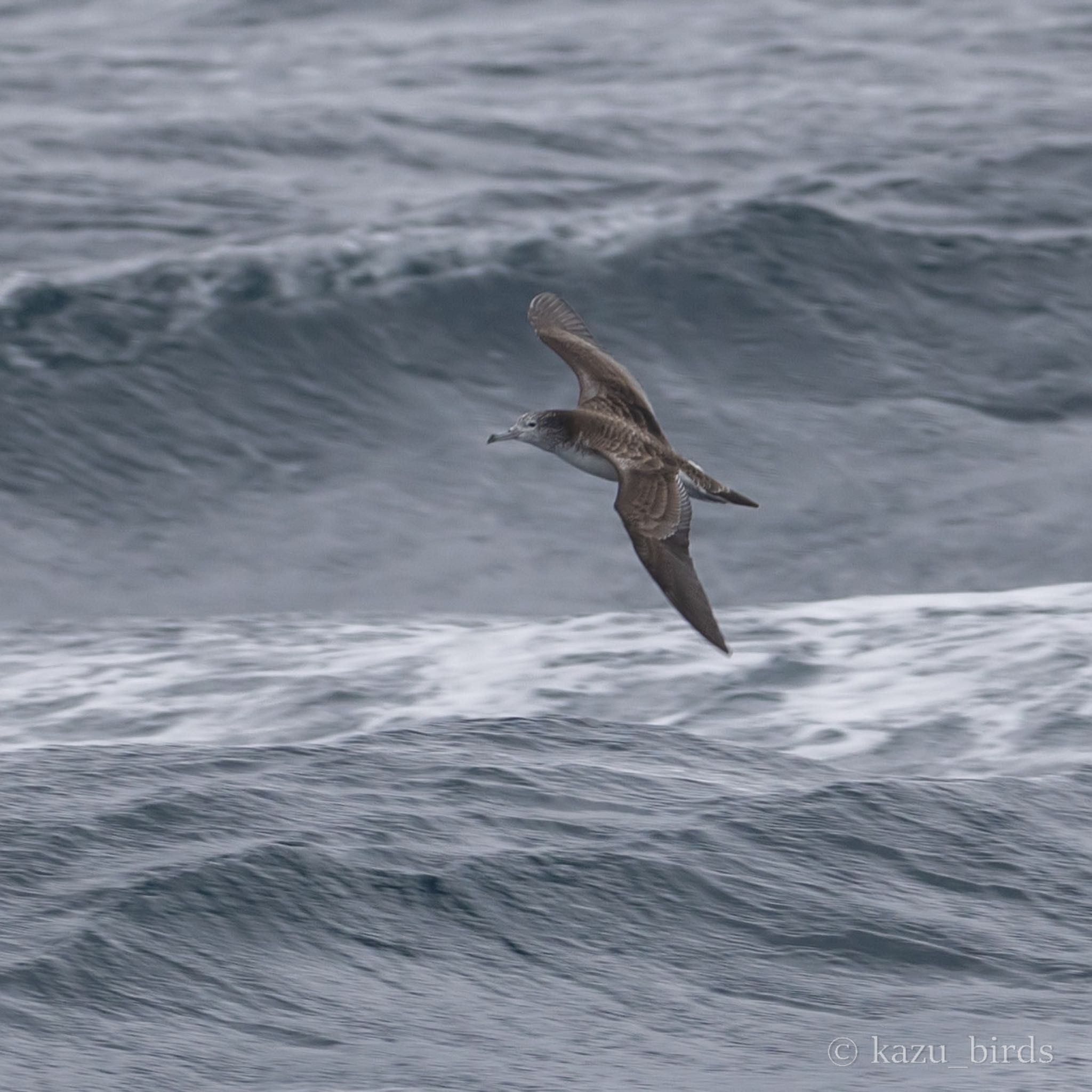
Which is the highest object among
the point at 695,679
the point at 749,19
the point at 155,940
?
the point at 749,19

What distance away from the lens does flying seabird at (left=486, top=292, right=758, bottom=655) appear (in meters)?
6.89

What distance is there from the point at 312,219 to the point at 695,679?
27.4 feet

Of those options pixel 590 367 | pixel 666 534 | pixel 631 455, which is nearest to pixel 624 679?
pixel 590 367

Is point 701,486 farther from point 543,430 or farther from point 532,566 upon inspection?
point 532,566

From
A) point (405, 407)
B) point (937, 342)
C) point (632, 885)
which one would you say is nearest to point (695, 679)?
point (632, 885)

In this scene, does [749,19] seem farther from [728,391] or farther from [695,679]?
[695,679]

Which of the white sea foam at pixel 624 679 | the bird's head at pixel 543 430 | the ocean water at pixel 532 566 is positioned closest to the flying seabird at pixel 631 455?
the bird's head at pixel 543 430

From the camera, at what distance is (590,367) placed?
28.6ft

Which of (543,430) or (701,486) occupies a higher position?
(543,430)

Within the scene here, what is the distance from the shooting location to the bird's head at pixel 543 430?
315 inches

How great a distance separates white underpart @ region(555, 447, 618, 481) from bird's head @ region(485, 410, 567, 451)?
0.17ft

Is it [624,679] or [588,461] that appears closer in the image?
[588,461]

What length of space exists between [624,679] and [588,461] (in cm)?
198

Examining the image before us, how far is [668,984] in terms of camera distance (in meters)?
6.03
